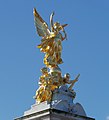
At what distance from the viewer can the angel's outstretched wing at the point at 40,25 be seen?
27688 millimetres

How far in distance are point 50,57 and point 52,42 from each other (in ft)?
3.35

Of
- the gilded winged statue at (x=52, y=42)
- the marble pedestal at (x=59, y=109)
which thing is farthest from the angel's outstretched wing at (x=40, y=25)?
the marble pedestal at (x=59, y=109)

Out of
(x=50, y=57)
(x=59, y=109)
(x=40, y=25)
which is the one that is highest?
(x=40, y=25)

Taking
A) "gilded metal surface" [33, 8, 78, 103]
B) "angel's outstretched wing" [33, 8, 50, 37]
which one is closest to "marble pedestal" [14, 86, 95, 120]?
"gilded metal surface" [33, 8, 78, 103]

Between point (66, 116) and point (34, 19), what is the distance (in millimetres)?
7623

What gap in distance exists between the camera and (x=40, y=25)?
28.1 m

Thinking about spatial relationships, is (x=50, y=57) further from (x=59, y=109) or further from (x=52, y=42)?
(x=59, y=109)

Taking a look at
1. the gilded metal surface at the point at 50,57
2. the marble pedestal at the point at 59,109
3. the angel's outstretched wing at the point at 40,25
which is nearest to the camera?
the marble pedestal at the point at 59,109

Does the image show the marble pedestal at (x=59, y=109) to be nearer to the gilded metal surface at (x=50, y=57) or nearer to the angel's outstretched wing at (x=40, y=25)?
the gilded metal surface at (x=50, y=57)

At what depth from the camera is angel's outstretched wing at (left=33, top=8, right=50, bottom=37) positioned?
27688 mm

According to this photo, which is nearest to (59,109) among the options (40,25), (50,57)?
(50,57)

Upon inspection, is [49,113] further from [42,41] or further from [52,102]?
[42,41]

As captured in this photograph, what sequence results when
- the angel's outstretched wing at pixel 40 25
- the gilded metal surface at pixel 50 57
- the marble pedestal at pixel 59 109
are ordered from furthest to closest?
the angel's outstretched wing at pixel 40 25, the gilded metal surface at pixel 50 57, the marble pedestal at pixel 59 109

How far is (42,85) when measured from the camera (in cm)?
2572
